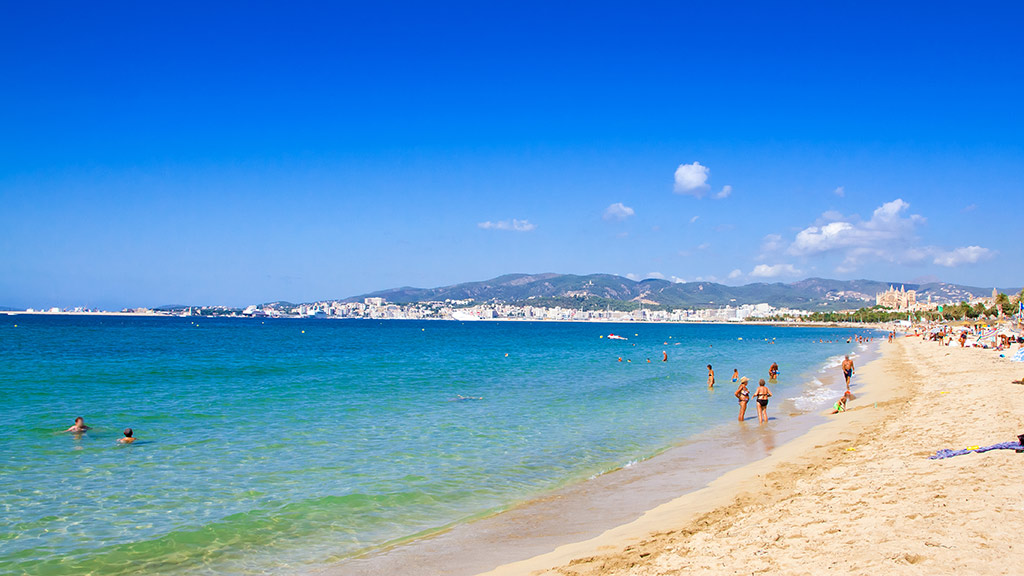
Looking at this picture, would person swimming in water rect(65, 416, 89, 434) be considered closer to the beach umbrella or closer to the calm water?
the calm water

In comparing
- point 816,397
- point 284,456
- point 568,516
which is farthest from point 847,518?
point 816,397

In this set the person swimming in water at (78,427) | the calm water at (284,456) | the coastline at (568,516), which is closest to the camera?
the coastline at (568,516)

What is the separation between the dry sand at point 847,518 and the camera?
5.70 metres

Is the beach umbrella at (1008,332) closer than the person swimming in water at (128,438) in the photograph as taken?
No

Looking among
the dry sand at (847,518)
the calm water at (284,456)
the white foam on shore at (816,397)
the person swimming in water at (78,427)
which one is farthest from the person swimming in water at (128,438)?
the white foam on shore at (816,397)

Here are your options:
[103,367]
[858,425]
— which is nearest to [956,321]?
[858,425]

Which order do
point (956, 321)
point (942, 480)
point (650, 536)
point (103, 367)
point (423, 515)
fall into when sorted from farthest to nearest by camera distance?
point (956, 321) < point (103, 367) < point (423, 515) < point (942, 480) < point (650, 536)

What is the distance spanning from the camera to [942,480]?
848 cm

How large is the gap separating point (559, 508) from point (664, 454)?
5120 millimetres

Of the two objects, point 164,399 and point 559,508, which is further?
point 164,399

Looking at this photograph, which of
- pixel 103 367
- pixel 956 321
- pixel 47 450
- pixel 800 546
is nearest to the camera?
pixel 800 546

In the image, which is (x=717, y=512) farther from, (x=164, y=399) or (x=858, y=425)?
(x=164, y=399)

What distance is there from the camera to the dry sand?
18.7 ft

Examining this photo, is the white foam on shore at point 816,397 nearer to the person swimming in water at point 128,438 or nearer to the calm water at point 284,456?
the calm water at point 284,456
